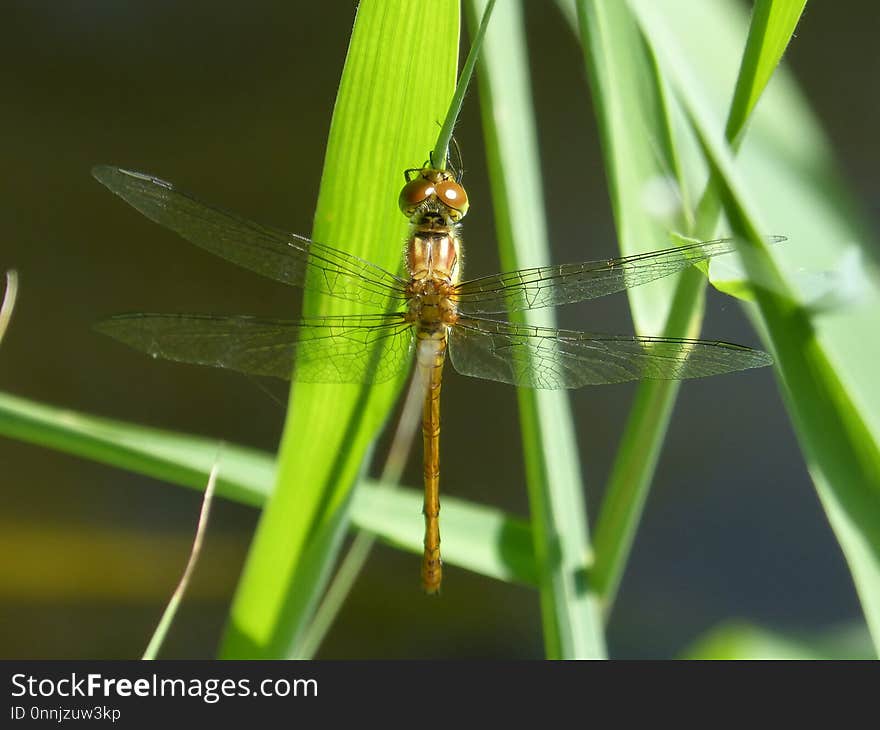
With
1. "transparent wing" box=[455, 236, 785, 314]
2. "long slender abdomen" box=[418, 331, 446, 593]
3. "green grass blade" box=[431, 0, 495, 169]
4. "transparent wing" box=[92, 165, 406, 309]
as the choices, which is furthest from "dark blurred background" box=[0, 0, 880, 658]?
"green grass blade" box=[431, 0, 495, 169]

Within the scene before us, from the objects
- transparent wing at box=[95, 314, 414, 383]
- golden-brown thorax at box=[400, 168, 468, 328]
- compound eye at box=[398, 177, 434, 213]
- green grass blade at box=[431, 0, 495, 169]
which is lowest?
green grass blade at box=[431, 0, 495, 169]

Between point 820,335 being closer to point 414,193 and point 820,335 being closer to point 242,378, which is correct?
point 414,193

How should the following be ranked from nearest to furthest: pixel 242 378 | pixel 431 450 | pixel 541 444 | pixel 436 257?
pixel 541 444 → pixel 436 257 → pixel 431 450 → pixel 242 378

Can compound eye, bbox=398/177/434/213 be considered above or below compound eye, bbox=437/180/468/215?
below

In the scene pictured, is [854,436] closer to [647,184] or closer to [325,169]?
[647,184]

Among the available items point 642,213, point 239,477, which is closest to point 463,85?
point 642,213

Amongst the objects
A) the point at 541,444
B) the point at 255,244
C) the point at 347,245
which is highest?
the point at 255,244

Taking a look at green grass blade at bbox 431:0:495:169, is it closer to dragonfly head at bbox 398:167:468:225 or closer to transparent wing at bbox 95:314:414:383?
dragonfly head at bbox 398:167:468:225
